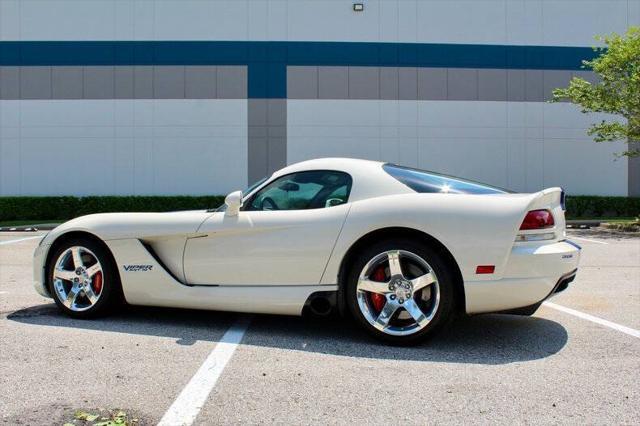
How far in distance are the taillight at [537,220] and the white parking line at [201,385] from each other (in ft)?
7.16

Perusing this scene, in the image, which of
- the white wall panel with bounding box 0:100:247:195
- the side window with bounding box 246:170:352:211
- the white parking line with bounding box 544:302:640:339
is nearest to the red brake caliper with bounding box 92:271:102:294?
the side window with bounding box 246:170:352:211

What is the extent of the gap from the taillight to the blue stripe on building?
16.8 meters

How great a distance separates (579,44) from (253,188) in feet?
66.5

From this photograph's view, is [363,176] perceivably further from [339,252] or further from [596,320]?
[596,320]

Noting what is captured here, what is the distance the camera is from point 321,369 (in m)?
3.41

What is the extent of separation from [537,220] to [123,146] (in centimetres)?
1861

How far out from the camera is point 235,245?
422 centimetres

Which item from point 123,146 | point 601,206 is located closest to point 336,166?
point 123,146

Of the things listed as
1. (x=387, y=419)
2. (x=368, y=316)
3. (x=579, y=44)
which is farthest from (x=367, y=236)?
(x=579, y=44)

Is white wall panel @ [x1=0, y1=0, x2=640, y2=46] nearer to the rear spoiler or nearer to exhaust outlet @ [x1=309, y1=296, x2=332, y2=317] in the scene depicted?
the rear spoiler

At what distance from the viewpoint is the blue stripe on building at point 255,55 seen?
65.4 feet

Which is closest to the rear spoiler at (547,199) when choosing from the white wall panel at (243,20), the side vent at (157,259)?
the side vent at (157,259)

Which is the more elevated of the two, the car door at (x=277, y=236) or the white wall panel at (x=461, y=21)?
the white wall panel at (x=461, y=21)

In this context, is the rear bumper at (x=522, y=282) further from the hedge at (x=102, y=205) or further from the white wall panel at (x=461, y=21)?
the white wall panel at (x=461, y=21)
